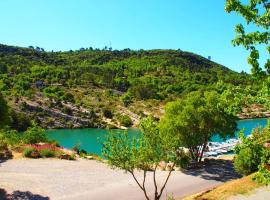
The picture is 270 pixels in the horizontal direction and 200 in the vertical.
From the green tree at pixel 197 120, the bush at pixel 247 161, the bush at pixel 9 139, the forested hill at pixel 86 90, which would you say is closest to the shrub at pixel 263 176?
the bush at pixel 247 161

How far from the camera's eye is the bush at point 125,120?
11931 centimetres

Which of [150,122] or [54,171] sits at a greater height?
[150,122]

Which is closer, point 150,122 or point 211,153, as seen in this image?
point 150,122

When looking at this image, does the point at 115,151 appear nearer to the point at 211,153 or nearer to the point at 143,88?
the point at 211,153

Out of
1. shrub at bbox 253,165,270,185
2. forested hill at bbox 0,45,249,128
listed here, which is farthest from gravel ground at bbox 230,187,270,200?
forested hill at bbox 0,45,249,128

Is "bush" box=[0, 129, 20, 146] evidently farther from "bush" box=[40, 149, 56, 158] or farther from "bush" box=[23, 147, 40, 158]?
"bush" box=[40, 149, 56, 158]

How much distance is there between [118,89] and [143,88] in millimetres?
11984

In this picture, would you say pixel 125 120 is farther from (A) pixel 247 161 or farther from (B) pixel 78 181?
(A) pixel 247 161

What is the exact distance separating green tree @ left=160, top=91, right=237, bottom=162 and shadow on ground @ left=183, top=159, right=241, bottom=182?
256cm

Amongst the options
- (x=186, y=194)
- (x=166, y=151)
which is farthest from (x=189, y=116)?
(x=166, y=151)

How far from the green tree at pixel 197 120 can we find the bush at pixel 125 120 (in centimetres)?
7835

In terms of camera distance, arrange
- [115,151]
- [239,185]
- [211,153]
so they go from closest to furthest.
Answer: [115,151] < [239,185] < [211,153]

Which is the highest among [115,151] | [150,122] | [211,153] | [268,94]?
[268,94]

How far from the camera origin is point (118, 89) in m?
162
